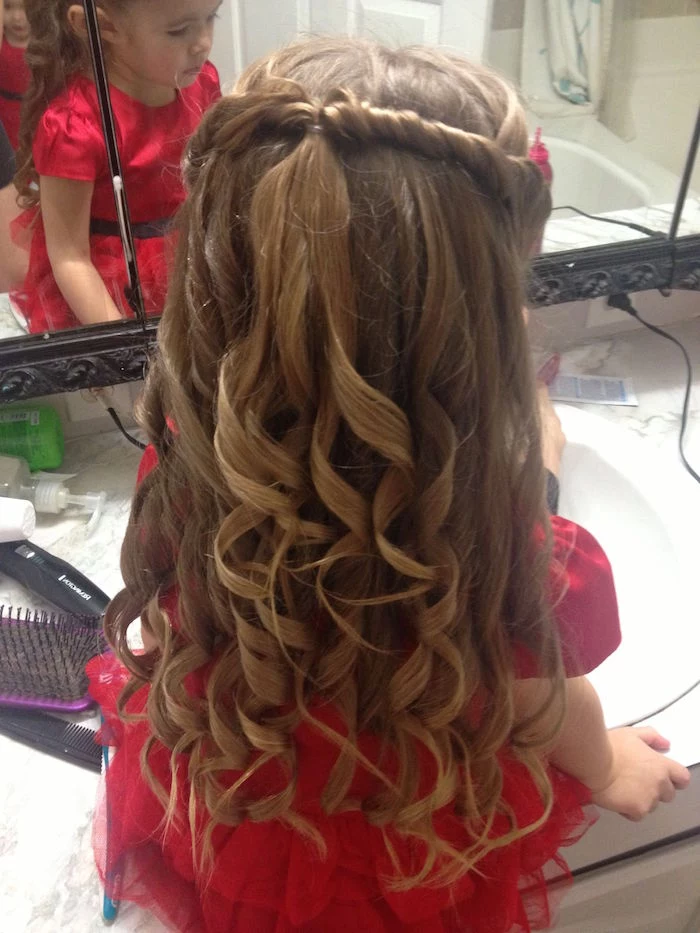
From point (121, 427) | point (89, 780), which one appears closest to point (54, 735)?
point (89, 780)

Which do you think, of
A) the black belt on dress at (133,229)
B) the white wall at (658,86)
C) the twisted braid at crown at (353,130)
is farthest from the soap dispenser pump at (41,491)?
the white wall at (658,86)

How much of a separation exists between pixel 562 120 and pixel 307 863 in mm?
798

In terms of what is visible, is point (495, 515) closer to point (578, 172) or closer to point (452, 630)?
point (452, 630)

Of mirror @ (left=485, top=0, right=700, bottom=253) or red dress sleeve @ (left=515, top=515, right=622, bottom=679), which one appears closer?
red dress sleeve @ (left=515, top=515, right=622, bottom=679)

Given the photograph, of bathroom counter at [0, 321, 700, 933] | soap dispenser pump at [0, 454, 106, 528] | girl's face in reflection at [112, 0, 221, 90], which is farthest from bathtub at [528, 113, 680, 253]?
soap dispenser pump at [0, 454, 106, 528]

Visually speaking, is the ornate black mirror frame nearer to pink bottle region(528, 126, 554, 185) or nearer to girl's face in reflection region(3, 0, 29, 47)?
pink bottle region(528, 126, 554, 185)

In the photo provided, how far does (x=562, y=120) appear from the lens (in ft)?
2.99

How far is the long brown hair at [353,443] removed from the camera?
438 millimetres

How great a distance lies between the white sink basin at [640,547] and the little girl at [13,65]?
656mm

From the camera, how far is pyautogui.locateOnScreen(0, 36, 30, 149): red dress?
0.69 meters

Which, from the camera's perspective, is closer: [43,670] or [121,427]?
[43,670]

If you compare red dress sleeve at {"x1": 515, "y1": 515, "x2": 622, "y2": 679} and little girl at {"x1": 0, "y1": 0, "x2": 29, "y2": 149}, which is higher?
little girl at {"x1": 0, "y1": 0, "x2": 29, "y2": 149}

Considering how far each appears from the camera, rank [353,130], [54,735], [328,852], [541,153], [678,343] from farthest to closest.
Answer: [678,343], [541,153], [54,735], [328,852], [353,130]

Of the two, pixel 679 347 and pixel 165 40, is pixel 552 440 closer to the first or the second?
pixel 679 347
